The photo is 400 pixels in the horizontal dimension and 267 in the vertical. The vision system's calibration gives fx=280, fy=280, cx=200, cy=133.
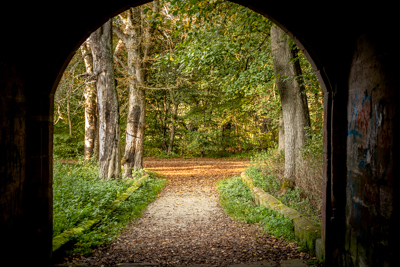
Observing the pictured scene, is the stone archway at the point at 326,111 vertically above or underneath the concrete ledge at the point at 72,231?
above

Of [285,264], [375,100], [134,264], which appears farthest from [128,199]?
[375,100]

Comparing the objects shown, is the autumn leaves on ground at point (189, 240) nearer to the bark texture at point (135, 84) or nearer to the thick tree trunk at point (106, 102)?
the thick tree trunk at point (106, 102)

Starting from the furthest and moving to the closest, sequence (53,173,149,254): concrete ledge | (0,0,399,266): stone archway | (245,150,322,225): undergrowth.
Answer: (245,150,322,225): undergrowth < (53,173,149,254): concrete ledge < (0,0,399,266): stone archway

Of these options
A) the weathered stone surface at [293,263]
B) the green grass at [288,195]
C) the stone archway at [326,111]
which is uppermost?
the stone archway at [326,111]

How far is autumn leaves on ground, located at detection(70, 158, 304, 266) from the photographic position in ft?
A: 14.1

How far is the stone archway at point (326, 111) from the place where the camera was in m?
2.71

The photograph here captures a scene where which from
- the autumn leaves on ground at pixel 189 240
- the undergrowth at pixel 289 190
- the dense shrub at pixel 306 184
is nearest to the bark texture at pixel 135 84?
the autumn leaves on ground at pixel 189 240

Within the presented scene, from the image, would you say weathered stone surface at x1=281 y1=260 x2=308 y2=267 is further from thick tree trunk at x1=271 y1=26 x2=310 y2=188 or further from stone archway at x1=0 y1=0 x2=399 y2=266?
thick tree trunk at x1=271 y1=26 x2=310 y2=188

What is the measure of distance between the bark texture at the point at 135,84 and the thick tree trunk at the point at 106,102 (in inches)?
98.6

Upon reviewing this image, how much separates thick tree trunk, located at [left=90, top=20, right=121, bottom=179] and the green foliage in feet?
12.6

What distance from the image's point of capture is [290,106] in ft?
26.2

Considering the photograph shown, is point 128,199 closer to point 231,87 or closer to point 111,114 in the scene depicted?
point 111,114

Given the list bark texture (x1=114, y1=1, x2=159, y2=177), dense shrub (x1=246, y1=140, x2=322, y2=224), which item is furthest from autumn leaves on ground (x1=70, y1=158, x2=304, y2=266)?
bark texture (x1=114, y1=1, x2=159, y2=177)

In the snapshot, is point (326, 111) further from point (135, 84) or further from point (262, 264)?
point (135, 84)
